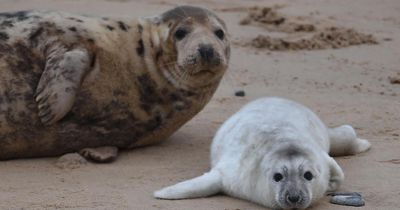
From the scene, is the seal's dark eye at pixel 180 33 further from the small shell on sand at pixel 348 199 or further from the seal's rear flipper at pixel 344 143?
the small shell on sand at pixel 348 199

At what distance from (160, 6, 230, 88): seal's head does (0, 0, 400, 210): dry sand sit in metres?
0.43

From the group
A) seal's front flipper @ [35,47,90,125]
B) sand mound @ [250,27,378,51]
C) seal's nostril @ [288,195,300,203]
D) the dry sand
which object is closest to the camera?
seal's nostril @ [288,195,300,203]

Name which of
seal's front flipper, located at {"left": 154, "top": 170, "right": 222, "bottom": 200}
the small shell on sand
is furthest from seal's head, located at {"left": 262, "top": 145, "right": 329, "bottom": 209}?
seal's front flipper, located at {"left": 154, "top": 170, "right": 222, "bottom": 200}

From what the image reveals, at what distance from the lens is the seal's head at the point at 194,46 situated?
18.3 feet

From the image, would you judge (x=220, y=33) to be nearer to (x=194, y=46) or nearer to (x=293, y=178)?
(x=194, y=46)

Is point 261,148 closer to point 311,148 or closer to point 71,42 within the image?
point 311,148

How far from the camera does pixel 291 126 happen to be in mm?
5023

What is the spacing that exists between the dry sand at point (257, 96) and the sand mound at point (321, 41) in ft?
0.32

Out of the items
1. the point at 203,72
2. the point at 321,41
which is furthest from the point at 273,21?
the point at 203,72

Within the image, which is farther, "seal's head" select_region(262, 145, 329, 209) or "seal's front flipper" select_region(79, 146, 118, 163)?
"seal's front flipper" select_region(79, 146, 118, 163)

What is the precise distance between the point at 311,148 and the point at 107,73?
145cm

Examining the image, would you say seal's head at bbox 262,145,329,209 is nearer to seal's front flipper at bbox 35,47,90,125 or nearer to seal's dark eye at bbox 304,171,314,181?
seal's dark eye at bbox 304,171,314,181

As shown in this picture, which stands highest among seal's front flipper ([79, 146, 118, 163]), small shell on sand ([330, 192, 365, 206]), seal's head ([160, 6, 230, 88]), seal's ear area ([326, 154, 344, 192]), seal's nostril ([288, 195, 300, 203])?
seal's head ([160, 6, 230, 88])

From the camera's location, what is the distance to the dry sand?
4.82m
